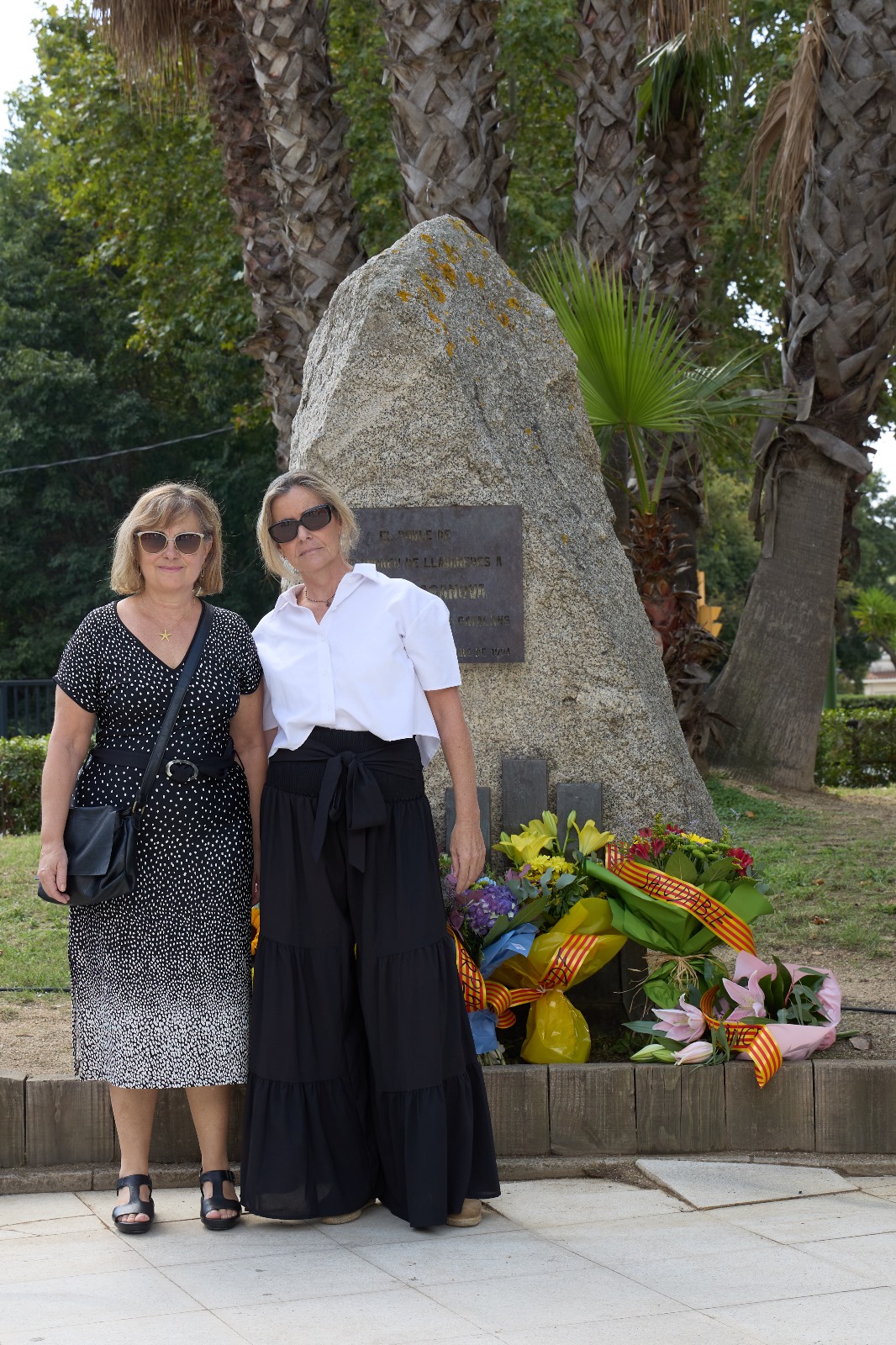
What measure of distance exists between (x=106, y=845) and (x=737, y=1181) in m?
1.76

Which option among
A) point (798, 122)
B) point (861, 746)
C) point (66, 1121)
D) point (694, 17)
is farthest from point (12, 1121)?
point (861, 746)

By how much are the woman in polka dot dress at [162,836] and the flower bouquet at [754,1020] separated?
47.5 inches

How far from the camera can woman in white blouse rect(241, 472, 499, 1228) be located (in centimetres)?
315

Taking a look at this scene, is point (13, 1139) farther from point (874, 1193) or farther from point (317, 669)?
point (874, 1193)

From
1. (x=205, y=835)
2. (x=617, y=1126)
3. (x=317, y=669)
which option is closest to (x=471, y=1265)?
(x=617, y=1126)

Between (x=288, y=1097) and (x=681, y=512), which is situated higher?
(x=681, y=512)

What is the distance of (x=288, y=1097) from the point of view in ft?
10.4

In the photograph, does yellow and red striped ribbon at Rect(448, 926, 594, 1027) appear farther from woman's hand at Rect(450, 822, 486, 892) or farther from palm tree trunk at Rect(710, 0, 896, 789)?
palm tree trunk at Rect(710, 0, 896, 789)

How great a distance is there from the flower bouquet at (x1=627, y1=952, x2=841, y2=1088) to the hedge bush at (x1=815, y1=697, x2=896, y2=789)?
1068 centimetres

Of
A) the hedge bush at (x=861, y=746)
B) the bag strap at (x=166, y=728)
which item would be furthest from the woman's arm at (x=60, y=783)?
the hedge bush at (x=861, y=746)

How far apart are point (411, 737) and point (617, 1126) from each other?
1.26 m

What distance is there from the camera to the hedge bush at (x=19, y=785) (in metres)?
10.9

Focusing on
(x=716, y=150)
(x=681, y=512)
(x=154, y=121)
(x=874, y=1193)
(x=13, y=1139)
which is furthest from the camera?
(x=716, y=150)

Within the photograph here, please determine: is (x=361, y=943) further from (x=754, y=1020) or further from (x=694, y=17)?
(x=694, y=17)
